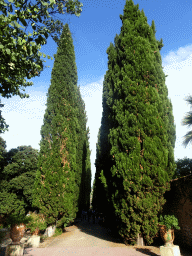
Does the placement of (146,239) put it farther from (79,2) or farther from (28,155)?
(28,155)

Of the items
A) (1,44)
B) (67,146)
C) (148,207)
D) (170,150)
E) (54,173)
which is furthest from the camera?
(67,146)

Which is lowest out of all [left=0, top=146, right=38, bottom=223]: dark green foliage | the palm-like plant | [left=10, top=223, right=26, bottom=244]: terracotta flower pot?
[left=10, top=223, right=26, bottom=244]: terracotta flower pot

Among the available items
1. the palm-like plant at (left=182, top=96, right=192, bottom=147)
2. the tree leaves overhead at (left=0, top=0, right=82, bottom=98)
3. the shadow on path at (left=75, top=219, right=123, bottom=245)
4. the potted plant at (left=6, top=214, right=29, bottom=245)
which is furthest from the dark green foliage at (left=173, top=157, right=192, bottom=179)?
the tree leaves overhead at (left=0, top=0, right=82, bottom=98)

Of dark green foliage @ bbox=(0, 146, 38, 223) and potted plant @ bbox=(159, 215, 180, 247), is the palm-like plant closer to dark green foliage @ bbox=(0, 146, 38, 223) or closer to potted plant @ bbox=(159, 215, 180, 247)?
potted plant @ bbox=(159, 215, 180, 247)

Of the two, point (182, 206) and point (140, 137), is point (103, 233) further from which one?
point (140, 137)

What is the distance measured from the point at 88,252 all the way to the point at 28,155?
40.0 ft

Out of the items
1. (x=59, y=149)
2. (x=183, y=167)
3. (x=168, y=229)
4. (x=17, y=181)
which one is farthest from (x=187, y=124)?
(x=17, y=181)

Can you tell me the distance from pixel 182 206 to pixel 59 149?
742cm

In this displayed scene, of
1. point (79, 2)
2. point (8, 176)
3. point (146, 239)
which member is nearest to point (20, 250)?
point (146, 239)

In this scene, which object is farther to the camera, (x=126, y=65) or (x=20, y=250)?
(x=126, y=65)

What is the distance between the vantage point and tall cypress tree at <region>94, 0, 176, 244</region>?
664cm

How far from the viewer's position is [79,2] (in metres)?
4.80

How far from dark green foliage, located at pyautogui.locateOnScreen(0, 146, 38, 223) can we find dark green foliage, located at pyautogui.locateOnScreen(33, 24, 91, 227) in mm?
5030

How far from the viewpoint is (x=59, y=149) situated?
34.7 feet
